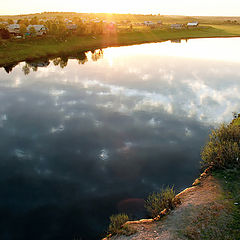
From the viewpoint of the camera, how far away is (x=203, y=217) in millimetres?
14289

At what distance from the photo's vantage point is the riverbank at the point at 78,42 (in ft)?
231

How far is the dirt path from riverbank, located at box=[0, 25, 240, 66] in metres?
62.6

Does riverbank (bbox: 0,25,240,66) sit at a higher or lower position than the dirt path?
higher

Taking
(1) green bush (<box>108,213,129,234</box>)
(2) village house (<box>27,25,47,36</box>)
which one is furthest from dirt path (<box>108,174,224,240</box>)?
(2) village house (<box>27,25,47,36</box>)

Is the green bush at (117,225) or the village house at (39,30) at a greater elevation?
the village house at (39,30)

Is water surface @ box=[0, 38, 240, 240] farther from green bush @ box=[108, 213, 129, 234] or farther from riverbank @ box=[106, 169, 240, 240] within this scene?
riverbank @ box=[106, 169, 240, 240]

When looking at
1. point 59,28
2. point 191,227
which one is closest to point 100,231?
point 191,227

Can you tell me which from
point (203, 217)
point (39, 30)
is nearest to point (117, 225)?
point (203, 217)

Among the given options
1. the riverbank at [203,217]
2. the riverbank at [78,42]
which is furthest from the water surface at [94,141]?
the riverbank at [78,42]

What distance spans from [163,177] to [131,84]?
29.0 meters

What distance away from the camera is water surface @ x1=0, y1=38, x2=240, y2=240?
17641mm

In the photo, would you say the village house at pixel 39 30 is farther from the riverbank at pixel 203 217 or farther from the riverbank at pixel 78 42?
the riverbank at pixel 203 217

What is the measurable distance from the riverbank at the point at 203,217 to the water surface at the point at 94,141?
238 cm

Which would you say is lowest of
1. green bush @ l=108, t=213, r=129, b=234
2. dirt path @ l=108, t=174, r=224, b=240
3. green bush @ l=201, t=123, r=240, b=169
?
green bush @ l=108, t=213, r=129, b=234
